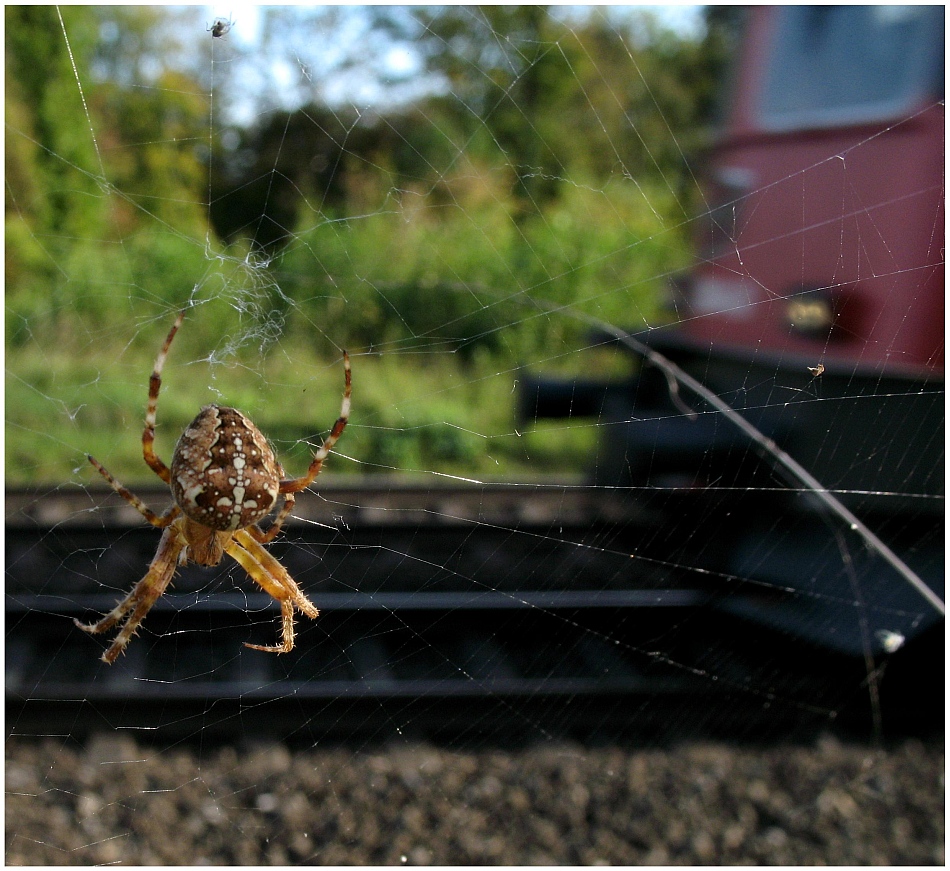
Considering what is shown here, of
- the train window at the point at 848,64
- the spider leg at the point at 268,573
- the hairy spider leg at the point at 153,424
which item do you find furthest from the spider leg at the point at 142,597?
the train window at the point at 848,64

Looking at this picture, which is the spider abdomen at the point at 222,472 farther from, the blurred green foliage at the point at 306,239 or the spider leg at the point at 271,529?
the blurred green foliage at the point at 306,239

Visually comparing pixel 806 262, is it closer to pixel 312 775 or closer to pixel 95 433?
pixel 312 775

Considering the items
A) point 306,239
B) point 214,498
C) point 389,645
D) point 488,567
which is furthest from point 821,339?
point 214,498

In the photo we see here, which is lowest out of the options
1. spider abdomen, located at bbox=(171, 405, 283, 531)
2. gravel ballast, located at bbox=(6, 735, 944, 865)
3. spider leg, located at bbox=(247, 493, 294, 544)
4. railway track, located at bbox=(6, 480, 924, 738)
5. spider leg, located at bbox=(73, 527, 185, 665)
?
gravel ballast, located at bbox=(6, 735, 944, 865)

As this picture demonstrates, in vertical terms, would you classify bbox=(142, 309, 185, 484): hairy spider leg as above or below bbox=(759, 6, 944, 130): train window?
below

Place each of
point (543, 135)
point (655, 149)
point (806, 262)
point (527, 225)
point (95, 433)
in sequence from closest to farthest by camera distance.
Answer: point (806, 262), point (95, 433), point (527, 225), point (543, 135), point (655, 149)

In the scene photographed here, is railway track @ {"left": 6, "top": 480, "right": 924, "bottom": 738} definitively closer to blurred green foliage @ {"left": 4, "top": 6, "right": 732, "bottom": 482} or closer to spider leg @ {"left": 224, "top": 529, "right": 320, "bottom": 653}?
spider leg @ {"left": 224, "top": 529, "right": 320, "bottom": 653}

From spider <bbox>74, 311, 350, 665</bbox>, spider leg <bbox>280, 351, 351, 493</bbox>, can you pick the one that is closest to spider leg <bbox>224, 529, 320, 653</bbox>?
spider <bbox>74, 311, 350, 665</bbox>

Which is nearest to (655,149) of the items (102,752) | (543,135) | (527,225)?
(543,135)
